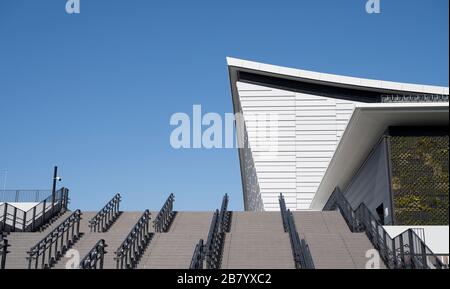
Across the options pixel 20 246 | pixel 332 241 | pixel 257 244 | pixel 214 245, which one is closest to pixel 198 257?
pixel 214 245

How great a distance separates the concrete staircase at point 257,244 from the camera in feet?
41.0

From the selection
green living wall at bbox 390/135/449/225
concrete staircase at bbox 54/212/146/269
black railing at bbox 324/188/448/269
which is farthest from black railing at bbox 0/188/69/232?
green living wall at bbox 390/135/449/225

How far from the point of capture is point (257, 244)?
1404 cm

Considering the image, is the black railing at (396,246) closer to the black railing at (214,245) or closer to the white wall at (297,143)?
the black railing at (214,245)

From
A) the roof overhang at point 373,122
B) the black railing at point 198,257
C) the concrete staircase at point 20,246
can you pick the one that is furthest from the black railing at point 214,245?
the roof overhang at point 373,122

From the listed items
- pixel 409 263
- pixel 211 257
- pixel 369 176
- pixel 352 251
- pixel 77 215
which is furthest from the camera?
pixel 369 176

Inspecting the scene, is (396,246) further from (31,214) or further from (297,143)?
(297,143)

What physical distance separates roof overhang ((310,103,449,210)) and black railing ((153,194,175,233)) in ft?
20.6

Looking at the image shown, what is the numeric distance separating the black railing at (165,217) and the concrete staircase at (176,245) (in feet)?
0.71

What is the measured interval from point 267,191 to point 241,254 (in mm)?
25528

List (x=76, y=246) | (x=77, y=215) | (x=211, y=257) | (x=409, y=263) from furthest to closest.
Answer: (x=77, y=215) < (x=76, y=246) < (x=211, y=257) < (x=409, y=263)

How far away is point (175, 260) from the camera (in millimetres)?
13016
